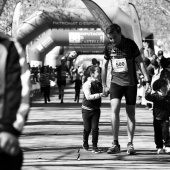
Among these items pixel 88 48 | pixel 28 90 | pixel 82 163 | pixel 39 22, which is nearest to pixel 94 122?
pixel 82 163

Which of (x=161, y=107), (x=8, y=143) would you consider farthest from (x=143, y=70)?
(x=8, y=143)

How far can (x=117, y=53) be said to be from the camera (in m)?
10.4

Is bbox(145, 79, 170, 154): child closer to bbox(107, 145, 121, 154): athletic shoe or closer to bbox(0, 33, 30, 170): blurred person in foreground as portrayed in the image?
bbox(107, 145, 121, 154): athletic shoe

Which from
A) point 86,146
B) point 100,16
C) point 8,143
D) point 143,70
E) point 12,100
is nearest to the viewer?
point 8,143

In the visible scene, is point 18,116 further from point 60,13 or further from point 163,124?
point 60,13

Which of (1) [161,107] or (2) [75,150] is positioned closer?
(1) [161,107]

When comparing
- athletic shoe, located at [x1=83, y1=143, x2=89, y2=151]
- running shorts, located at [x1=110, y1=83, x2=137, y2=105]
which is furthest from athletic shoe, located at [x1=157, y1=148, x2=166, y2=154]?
athletic shoe, located at [x1=83, y1=143, x2=89, y2=151]

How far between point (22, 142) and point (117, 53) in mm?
2436

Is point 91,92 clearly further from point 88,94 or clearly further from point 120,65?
point 120,65

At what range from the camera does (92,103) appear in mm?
10453

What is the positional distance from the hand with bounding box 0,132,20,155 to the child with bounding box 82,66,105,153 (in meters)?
6.45

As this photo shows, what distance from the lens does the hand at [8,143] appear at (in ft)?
12.4

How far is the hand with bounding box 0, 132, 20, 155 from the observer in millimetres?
3787

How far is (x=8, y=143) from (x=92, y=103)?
6.68 meters
